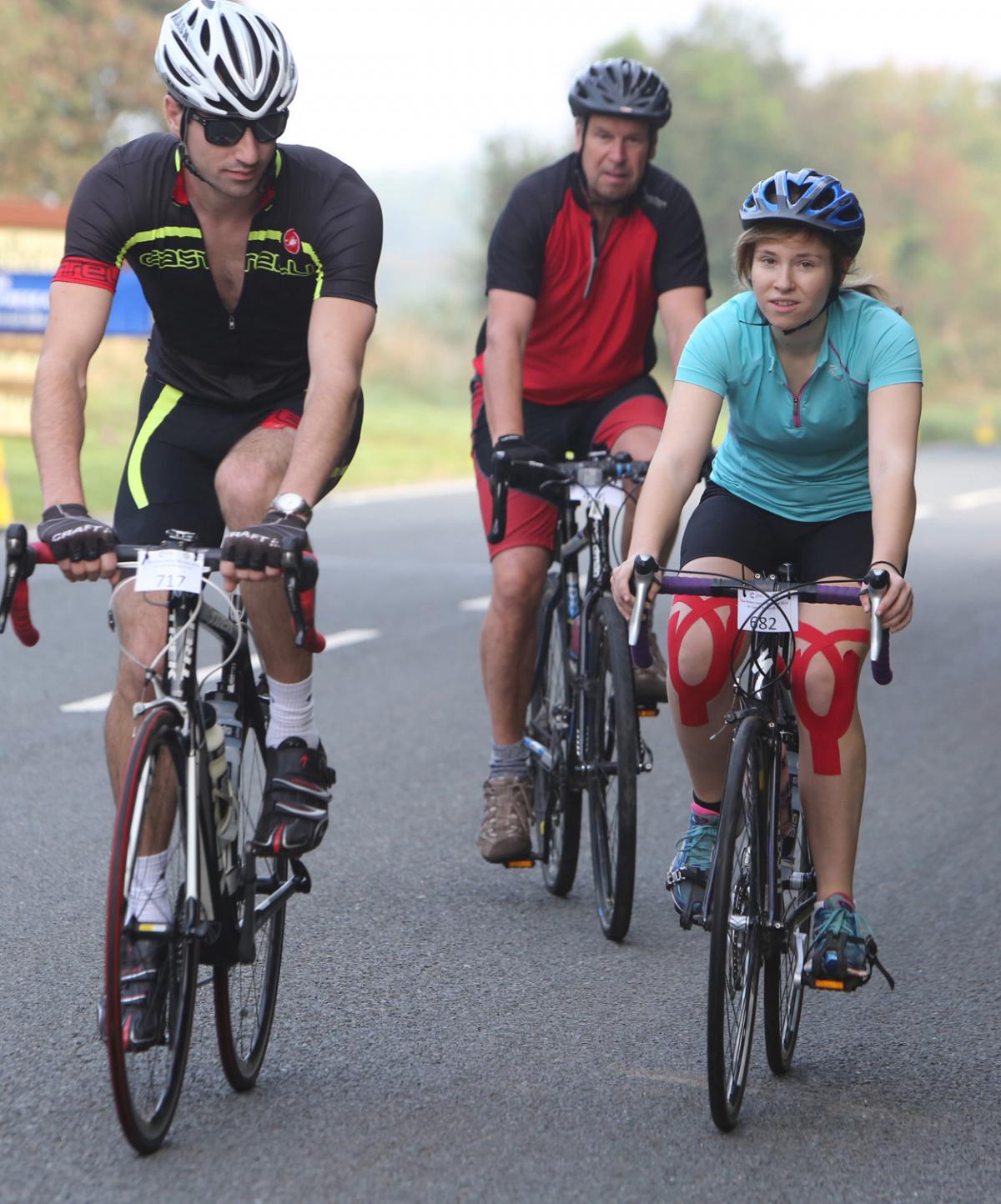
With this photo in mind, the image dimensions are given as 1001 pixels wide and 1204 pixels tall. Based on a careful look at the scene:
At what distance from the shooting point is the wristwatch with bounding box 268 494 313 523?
379 centimetres

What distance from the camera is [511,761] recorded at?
237 inches

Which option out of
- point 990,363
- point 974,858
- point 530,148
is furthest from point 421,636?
point 990,363

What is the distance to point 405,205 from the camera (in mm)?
193750

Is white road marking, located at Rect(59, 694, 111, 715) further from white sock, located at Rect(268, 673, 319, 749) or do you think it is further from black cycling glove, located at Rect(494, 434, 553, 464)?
white sock, located at Rect(268, 673, 319, 749)

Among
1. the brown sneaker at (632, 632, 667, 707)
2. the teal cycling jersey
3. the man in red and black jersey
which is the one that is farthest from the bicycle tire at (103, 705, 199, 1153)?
the brown sneaker at (632, 632, 667, 707)

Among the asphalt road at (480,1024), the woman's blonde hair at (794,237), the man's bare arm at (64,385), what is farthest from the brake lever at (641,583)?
the man's bare arm at (64,385)

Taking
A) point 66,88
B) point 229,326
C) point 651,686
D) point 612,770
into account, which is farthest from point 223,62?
point 66,88

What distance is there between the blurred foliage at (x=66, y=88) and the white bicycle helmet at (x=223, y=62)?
33.9 metres

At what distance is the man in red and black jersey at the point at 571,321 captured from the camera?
19.2 ft

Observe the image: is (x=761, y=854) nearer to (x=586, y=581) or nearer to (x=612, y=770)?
(x=612, y=770)

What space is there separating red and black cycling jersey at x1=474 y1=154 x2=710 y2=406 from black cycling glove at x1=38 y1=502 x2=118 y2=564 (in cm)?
265

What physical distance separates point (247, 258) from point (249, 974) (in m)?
1.60

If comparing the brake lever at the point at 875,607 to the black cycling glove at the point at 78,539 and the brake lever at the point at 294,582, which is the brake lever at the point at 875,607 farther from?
the black cycling glove at the point at 78,539

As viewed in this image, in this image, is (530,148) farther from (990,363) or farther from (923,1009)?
(923,1009)
